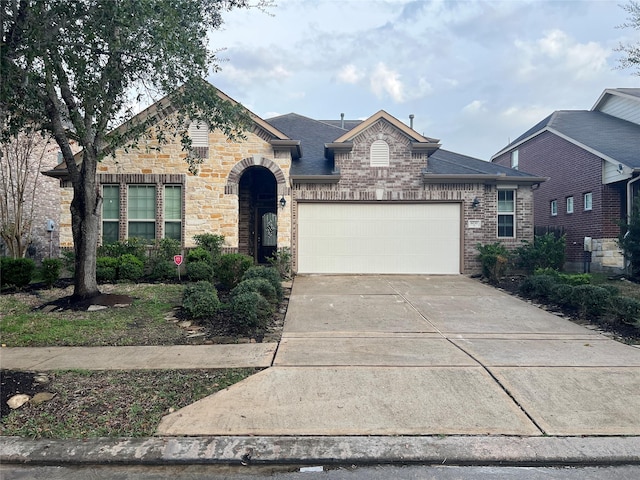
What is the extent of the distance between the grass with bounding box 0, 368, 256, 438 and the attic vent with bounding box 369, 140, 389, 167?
9.77 meters

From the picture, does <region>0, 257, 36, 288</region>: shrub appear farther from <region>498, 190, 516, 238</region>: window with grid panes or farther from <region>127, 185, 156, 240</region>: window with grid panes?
<region>498, 190, 516, 238</region>: window with grid panes

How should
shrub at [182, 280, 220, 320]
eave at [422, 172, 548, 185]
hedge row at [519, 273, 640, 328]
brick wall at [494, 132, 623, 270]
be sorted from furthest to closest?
1. brick wall at [494, 132, 623, 270]
2. eave at [422, 172, 548, 185]
3. shrub at [182, 280, 220, 320]
4. hedge row at [519, 273, 640, 328]

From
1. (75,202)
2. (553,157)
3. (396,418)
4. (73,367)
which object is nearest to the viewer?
(396,418)

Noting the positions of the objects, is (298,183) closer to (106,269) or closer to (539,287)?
(106,269)

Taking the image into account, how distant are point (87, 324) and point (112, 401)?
3479 mm

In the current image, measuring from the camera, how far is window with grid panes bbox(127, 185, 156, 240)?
42.3 feet

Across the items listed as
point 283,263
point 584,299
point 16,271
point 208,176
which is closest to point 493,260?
point 584,299

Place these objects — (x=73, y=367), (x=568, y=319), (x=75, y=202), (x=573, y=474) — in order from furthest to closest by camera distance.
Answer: (x=75, y=202), (x=568, y=319), (x=73, y=367), (x=573, y=474)

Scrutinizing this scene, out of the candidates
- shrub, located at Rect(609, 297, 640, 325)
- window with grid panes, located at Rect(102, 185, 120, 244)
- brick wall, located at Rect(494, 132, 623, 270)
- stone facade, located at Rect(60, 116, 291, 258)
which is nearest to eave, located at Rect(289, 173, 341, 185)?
stone facade, located at Rect(60, 116, 291, 258)

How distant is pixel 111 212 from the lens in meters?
12.9

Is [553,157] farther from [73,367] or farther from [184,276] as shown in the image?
[73,367]

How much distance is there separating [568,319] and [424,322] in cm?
277

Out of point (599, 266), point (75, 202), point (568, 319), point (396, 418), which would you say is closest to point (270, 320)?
point (396, 418)

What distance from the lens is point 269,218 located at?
16.1 metres
